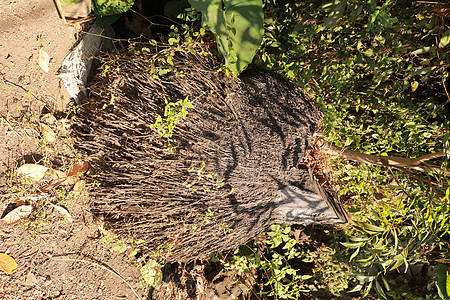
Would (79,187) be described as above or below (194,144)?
below

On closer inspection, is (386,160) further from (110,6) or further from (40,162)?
(40,162)

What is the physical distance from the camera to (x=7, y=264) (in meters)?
1.96

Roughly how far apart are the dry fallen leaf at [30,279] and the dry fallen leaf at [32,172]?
1.99 feet

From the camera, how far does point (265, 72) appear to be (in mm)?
2195

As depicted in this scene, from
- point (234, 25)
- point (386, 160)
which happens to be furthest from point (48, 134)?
point (386, 160)

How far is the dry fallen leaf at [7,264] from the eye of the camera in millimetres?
1950

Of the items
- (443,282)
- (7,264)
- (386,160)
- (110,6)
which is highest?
(110,6)

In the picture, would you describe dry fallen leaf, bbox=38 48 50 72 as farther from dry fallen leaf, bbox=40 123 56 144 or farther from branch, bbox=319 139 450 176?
branch, bbox=319 139 450 176

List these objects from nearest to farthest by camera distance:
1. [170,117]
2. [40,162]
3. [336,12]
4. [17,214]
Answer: [336,12]
[170,117]
[17,214]
[40,162]

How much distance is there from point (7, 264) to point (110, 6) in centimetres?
179

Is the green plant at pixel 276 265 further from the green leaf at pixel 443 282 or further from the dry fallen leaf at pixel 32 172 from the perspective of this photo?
the dry fallen leaf at pixel 32 172

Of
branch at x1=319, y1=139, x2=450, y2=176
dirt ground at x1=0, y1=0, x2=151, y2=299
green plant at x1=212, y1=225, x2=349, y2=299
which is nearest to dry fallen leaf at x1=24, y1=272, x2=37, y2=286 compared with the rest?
dirt ground at x1=0, y1=0, x2=151, y2=299

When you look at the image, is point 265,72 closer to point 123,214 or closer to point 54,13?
point 123,214

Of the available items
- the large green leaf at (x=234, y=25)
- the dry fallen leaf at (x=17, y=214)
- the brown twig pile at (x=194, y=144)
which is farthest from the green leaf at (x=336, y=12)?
the dry fallen leaf at (x=17, y=214)
